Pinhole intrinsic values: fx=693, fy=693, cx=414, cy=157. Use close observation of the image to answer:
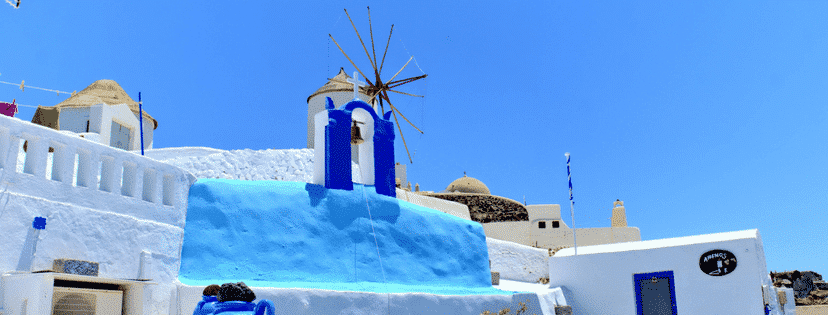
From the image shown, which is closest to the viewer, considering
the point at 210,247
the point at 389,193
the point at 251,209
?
the point at 210,247

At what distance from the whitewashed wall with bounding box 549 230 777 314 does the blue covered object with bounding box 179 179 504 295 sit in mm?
2046

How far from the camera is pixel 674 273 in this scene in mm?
14445

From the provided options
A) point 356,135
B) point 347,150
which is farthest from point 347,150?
point 356,135

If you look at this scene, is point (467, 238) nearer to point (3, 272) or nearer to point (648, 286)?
point (648, 286)

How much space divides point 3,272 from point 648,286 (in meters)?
11.9

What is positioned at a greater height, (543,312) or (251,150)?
(251,150)

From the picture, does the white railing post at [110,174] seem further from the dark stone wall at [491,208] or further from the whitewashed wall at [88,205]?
the dark stone wall at [491,208]

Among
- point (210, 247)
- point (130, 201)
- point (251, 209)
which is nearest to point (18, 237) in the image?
point (130, 201)

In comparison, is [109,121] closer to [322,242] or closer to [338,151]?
[338,151]

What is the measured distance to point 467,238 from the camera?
15.7 m

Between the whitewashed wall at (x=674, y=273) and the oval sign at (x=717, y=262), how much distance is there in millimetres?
86

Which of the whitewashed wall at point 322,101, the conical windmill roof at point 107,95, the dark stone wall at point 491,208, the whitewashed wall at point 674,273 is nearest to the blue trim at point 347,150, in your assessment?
the whitewashed wall at point 674,273

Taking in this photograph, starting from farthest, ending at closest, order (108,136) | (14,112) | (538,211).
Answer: (538,211) → (108,136) → (14,112)

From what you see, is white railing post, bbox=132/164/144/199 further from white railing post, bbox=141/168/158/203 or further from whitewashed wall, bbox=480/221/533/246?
whitewashed wall, bbox=480/221/533/246
